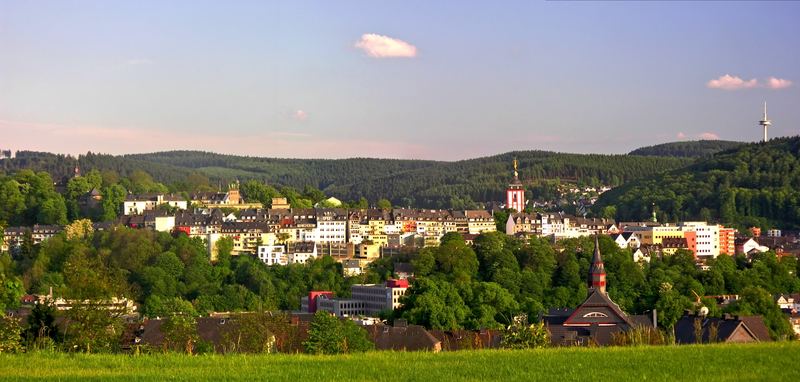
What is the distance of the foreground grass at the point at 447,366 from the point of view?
1925 centimetres

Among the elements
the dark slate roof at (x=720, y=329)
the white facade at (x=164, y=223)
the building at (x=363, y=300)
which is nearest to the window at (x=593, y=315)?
the dark slate roof at (x=720, y=329)

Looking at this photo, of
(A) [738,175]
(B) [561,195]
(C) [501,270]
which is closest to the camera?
(C) [501,270]

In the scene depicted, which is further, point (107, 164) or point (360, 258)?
point (107, 164)

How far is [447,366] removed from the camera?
20297mm

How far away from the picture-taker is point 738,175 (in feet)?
475

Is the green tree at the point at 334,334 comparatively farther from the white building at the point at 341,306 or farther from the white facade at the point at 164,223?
the white facade at the point at 164,223

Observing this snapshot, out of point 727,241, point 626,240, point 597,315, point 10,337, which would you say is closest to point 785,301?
point 626,240

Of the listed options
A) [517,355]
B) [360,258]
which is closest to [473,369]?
[517,355]

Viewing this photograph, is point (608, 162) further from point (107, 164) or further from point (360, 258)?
point (360, 258)

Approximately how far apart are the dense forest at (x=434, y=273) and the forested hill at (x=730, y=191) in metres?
37.4

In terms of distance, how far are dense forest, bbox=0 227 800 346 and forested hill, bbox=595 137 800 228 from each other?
37.4 m

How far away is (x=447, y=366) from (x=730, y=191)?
12095 cm

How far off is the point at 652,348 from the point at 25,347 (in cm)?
1021

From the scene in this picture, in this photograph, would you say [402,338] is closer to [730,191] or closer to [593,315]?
[593,315]
